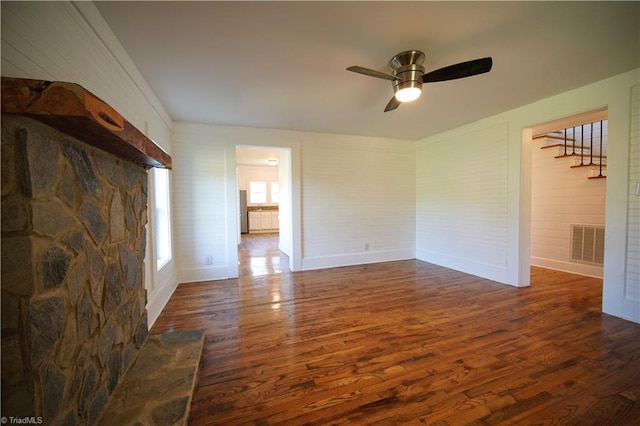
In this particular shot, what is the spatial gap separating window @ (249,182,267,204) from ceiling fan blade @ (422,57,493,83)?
8187mm

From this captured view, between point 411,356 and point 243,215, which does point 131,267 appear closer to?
point 411,356

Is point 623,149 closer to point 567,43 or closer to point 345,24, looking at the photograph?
point 567,43

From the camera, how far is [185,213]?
149 inches

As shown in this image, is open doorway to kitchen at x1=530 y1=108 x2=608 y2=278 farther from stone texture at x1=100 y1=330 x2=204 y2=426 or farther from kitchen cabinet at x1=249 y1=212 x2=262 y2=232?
kitchen cabinet at x1=249 y1=212 x2=262 y2=232

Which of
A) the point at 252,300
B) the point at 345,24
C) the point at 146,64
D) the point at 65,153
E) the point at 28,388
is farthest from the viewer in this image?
the point at 252,300

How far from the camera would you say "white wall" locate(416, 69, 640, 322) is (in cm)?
249

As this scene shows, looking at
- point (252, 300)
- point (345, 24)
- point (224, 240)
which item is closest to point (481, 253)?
point (252, 300)

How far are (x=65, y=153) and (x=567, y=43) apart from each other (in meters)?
3.39

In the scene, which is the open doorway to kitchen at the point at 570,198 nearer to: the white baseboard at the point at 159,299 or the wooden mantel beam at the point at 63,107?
the wooden mantel beam at the point at 63,107

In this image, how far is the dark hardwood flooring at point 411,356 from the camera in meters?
1.43

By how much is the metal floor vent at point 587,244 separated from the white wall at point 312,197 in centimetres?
252

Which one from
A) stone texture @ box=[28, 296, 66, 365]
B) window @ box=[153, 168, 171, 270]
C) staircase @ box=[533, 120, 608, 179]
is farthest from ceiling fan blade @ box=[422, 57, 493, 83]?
staircase @ box=[533, 120, 608, 179]

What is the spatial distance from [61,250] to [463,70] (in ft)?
8.85

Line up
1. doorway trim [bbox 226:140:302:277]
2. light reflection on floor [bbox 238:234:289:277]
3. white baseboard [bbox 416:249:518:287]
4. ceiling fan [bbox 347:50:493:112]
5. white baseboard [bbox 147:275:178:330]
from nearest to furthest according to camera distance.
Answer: ceiling fan [bbox 347:50:493:112]
white baseboard [bbox 147:275:178:330]
white baseboard [bbox 416:249:518:287]
doorway trim [bbox 226:140:302:277]
light reflection on floor [bbox 238:234:289:277]
